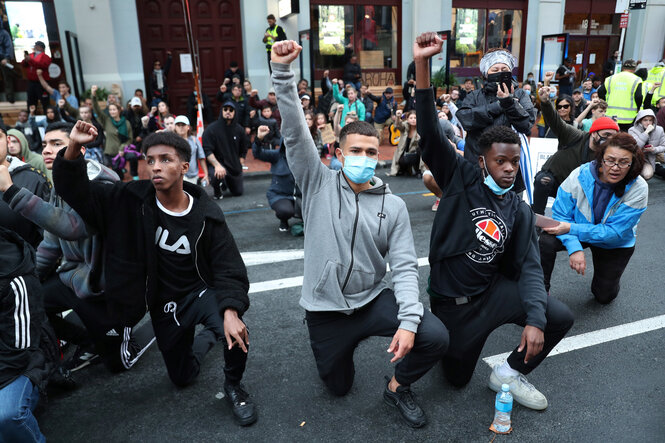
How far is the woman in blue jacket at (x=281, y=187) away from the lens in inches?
265

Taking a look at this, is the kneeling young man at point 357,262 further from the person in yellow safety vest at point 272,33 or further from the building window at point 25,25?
the building window at point 25,25

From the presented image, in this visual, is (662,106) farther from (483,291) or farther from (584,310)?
(483,291)

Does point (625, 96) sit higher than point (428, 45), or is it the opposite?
point (428, 45)

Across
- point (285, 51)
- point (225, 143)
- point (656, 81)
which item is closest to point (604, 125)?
point (285, 51)

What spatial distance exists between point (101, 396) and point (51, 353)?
0.65m

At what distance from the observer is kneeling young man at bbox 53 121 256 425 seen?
3051 millimetres

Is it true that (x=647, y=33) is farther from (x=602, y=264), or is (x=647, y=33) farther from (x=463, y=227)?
(x=463, y=227)

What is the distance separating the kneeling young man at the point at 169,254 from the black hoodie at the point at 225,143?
5668 mm

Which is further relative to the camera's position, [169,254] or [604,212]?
[604,212]

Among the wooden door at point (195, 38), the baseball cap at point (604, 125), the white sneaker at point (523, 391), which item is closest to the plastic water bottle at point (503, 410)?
the white sneaker at point (523, 391)

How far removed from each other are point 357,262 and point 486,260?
2.79 ft

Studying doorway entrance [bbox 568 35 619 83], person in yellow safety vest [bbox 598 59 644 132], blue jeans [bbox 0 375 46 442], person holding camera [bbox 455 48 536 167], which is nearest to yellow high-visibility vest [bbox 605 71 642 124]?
person in yellow safety vest [bbox 598 59 644 132]

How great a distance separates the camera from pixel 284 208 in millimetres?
6703

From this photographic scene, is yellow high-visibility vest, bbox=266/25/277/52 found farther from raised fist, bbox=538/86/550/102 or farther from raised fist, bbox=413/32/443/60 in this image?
raised fist, bbox=413/32/443/60
